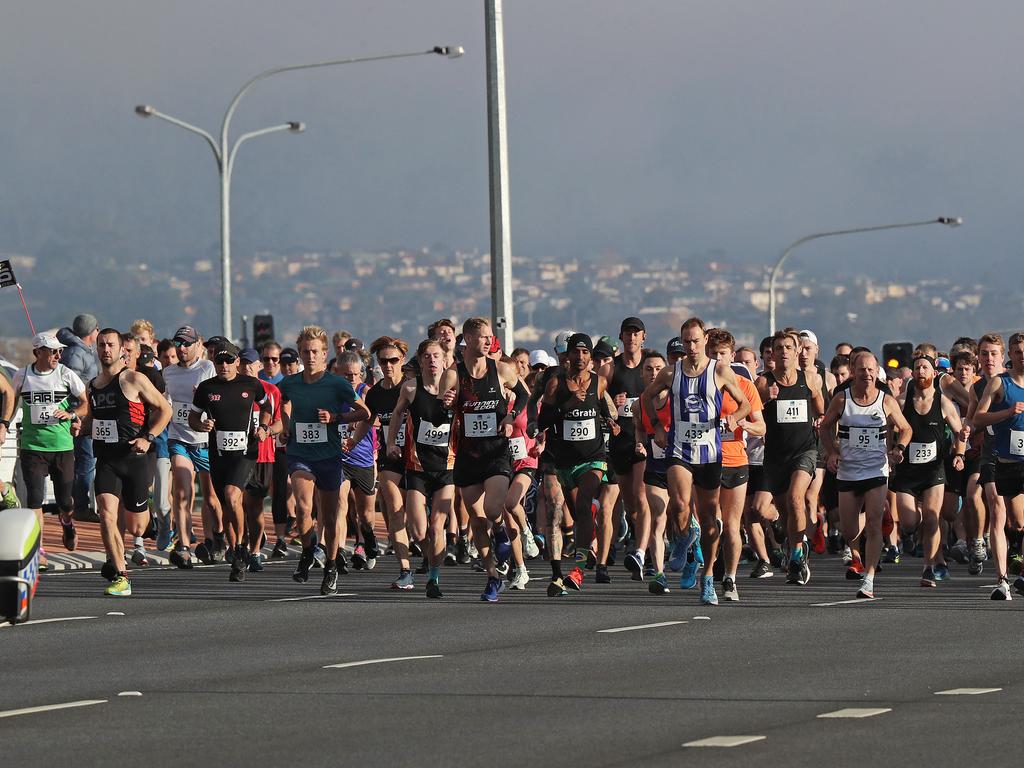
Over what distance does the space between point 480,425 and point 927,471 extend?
4018 mm

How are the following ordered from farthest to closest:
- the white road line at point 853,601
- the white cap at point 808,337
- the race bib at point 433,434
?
the white cap at point 808,337
the race bib at point 433,434
the white road line at point 853,601

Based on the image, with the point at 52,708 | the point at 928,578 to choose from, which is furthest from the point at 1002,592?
the point at 52,708

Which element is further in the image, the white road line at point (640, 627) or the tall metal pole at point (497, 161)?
the tall metal pole at point (497, 161)

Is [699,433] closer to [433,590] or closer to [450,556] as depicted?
[433,590]

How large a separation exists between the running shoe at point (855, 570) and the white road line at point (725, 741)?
897cm

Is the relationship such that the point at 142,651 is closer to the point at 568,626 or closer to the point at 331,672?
the point at 331,672

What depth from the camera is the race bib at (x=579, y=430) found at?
17938 millimetres

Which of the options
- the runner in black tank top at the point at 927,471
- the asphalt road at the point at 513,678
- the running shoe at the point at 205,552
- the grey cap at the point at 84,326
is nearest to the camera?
the asphalt road at the point at 513,678

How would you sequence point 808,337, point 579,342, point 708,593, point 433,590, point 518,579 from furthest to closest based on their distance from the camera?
point 808,337 → point 579,342 → point 518,579 → point 433,590 → point 708,593

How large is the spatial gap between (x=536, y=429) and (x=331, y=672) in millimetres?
7550

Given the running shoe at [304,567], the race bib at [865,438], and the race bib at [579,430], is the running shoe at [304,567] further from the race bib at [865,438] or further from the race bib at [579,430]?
the race bib at [865,438]

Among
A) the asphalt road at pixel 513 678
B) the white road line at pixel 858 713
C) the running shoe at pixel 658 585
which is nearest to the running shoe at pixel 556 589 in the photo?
the asphalt road at pixel 513 678

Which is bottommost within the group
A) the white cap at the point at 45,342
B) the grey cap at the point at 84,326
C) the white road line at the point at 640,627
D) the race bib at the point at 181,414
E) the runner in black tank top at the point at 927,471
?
the white road line at the point at 640,627

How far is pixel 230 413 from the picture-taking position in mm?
18359
